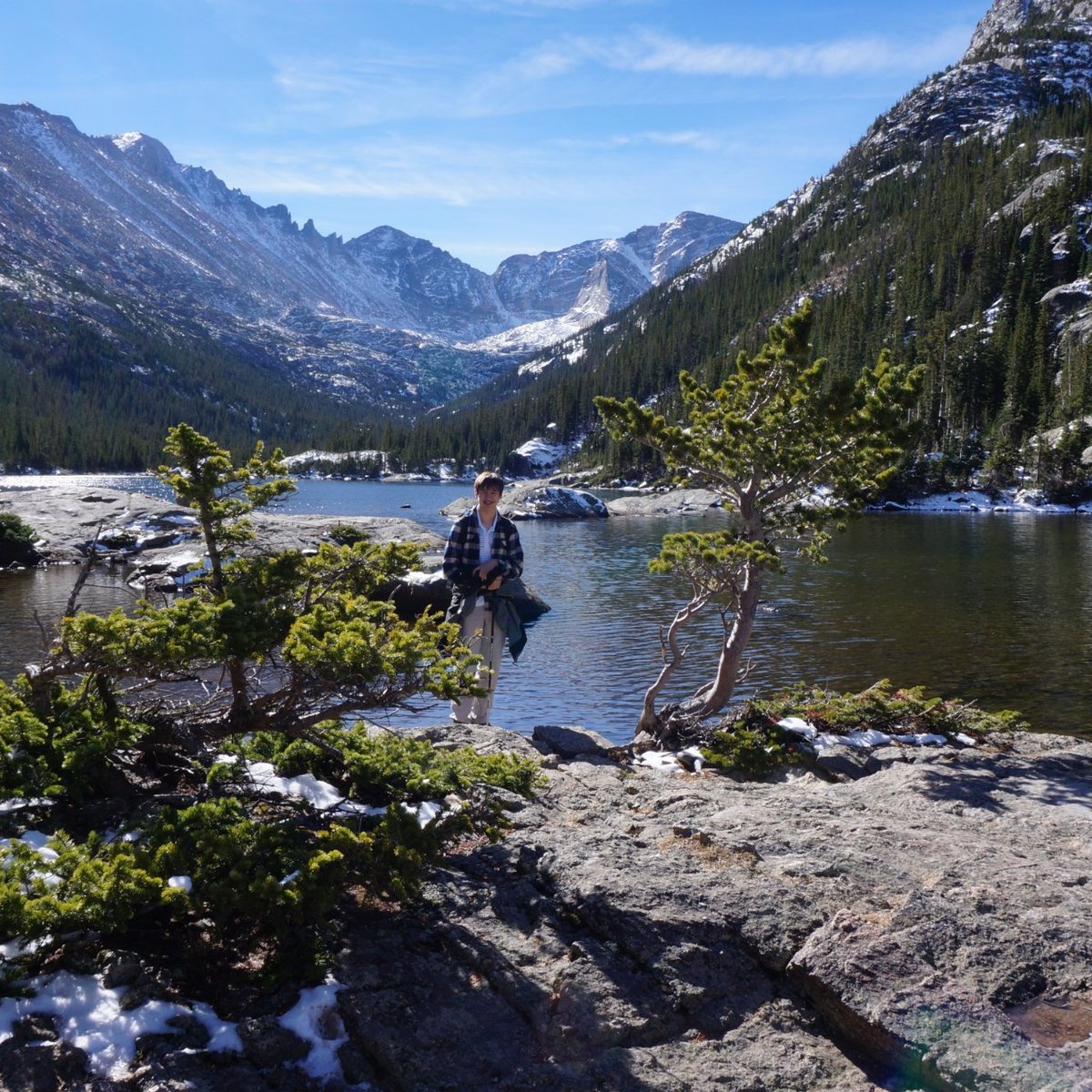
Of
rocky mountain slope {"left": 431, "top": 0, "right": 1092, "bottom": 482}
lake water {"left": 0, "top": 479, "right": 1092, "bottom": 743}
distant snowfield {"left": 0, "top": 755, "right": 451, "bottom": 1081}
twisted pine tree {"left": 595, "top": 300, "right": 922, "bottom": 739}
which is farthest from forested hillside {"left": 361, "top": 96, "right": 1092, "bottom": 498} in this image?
distant snowfield {"left": 0, "top": 755, "right": 451, "bottom": 1081}

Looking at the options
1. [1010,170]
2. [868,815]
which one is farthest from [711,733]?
[1010,170]

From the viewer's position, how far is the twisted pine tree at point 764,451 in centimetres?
1089

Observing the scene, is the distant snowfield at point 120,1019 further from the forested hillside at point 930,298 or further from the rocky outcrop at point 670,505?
the forested hillside at point 930,298

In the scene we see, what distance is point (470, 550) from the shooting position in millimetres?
10242

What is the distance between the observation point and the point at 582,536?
51438 mm

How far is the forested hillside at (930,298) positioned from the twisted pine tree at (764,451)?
66.2 m

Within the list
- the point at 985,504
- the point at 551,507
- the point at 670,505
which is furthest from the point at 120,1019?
the point at 985,504

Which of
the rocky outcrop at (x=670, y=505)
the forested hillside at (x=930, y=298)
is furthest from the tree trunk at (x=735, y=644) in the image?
the forested hillside at (x=930, y=298)

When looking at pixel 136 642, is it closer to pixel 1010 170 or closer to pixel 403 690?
pixel 403 690

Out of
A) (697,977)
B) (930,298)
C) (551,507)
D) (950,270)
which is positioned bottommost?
(697,977)

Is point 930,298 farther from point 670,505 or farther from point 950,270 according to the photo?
point 670,505

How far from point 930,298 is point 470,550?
5296 inches

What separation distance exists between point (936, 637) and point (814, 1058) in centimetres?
2148

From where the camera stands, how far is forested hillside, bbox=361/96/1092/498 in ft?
319
